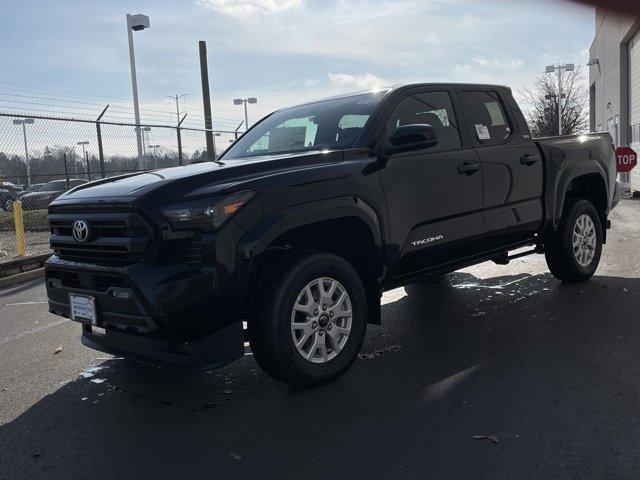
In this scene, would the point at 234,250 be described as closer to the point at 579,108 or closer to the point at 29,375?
the point at 29,375

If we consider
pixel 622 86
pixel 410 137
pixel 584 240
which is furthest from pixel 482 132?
pixel 622 86

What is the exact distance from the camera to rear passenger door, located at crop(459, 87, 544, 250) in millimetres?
5281

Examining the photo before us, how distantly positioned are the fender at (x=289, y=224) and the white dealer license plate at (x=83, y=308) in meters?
0.92

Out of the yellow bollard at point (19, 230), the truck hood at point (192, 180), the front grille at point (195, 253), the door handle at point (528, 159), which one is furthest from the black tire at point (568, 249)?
the yellow bollard at point (19, 230)

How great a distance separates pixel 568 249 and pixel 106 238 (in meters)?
4.55

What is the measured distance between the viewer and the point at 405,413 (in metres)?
3.55

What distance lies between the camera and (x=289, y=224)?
379cm

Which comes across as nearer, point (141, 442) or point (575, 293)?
point (141, 442)

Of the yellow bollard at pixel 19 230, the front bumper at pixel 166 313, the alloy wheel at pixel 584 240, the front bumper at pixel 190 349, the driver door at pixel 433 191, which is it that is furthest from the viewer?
the yellow bollard at pixel 19 230

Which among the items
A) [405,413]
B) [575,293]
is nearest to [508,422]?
[405,413]

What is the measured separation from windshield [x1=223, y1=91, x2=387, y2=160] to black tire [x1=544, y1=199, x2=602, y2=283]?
2637mm

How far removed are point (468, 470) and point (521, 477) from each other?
23 centimetres

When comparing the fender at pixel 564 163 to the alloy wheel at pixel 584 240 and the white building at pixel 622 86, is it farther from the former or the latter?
the white building at pixel 622 86

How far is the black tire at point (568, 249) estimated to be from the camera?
6309mm
